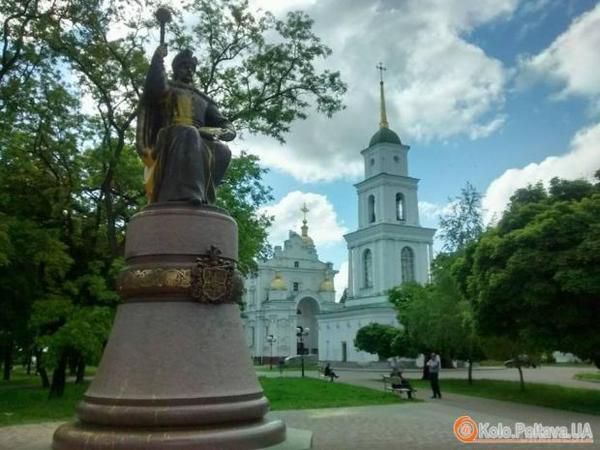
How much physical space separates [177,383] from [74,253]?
1391 centimetres

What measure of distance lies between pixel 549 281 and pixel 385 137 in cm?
4116

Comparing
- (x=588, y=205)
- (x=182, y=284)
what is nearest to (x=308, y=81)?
(x=588, y=205)

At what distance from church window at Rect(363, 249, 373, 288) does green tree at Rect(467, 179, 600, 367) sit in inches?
1452

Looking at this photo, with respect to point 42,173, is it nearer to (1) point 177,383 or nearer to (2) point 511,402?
(1) point 177,383

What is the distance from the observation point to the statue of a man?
6.21m

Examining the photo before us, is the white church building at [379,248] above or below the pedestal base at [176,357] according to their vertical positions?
above

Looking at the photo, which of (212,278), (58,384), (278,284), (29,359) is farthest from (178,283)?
(278,284)

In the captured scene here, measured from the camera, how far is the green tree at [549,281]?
14.2 meters

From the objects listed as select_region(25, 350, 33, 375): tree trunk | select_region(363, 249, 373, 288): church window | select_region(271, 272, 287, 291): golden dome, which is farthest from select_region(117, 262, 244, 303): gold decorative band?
select_region(271, 272, 287, 291): golden dome

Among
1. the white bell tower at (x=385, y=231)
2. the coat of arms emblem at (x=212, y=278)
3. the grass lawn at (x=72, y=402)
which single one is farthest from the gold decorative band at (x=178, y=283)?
the white bell tower at (x=385, y=231)

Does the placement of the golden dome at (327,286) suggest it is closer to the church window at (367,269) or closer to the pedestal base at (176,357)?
the church window at (367,269)

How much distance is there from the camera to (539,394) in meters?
20.1

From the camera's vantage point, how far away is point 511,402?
1792cm

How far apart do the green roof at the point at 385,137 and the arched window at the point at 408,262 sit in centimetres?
1004
